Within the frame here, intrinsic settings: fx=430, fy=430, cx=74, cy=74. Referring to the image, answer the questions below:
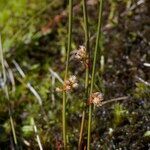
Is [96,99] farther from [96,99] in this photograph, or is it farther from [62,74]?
[62,74]

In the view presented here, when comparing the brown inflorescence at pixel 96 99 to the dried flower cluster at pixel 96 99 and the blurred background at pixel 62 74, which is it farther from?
the blurred background at pixel 62 74

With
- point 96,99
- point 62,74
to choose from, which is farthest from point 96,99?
point 62,74

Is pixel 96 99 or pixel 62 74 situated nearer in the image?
pixel 96 99

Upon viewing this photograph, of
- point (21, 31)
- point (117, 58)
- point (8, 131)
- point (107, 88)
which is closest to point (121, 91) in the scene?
point (107, 88)

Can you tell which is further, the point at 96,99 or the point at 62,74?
the point at 62,74

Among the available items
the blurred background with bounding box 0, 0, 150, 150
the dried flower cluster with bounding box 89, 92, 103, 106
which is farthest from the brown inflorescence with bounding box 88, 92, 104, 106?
the blurred background with bounding box 0, 0, 150, 150

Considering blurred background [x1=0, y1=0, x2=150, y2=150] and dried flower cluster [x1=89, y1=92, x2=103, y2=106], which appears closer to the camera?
dried flower cluster [x1=89, y1=92, x2=103, y2=106]

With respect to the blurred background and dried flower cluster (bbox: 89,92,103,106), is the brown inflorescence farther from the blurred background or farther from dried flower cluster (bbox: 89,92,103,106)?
the blurred background

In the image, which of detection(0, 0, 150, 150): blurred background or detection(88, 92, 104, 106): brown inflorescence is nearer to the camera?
detection(88, 92, 104, 106): brown inflorescence

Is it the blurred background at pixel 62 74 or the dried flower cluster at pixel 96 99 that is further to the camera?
the blurred background at pixel 62 74

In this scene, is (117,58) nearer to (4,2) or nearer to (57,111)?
(57,111)

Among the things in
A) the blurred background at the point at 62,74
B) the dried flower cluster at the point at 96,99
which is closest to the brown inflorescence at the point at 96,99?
the dried flower cluster at the point at 96,99
